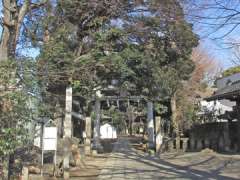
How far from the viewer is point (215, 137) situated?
27562 mm

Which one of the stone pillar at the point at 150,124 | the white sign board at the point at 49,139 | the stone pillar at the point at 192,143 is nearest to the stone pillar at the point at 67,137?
the white sign board at the point at 49,139

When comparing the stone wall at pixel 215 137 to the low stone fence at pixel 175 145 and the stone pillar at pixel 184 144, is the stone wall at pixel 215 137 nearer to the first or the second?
the stone pillar at pixel 184 144

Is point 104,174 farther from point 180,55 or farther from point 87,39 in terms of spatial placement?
point 180,55

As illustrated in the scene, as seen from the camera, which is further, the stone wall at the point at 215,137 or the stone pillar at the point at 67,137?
the stone wall at the point at 215,137

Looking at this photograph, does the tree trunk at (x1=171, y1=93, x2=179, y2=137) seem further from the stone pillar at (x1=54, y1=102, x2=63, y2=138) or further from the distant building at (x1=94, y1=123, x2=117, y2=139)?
the distant building at (x1=94, y1=123, x2=117, y2=139)

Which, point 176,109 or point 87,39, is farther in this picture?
point 176,109

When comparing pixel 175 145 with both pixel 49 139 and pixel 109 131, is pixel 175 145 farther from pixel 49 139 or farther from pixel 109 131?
pixel 109 131

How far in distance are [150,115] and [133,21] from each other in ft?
40.6

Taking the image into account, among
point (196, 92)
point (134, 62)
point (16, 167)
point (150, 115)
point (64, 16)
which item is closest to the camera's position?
point (16, 167)

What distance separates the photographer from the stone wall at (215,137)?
25859mm

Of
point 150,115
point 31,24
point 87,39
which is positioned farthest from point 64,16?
point 150,115

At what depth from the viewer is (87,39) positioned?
27453mm

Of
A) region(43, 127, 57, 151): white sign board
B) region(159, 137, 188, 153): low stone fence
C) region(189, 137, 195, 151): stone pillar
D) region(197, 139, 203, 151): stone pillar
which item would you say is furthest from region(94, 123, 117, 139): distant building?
region(43, 127, 57, 151): white sign board

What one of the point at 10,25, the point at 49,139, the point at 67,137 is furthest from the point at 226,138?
the point at 10,25
